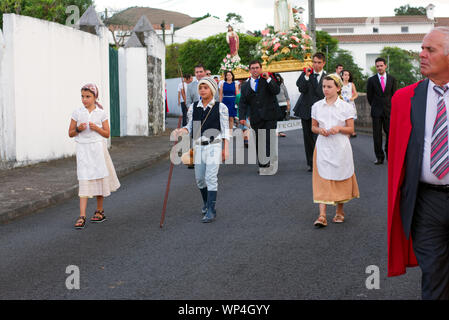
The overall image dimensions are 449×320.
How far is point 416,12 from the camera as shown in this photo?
10625 centimetres

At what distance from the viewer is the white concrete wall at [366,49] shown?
83.2 m

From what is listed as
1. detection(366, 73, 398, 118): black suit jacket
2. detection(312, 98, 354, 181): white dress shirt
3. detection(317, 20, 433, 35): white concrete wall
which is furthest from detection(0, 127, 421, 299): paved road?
detection(317, 20, 433, 35): white concrete wall

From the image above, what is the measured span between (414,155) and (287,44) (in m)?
24.0

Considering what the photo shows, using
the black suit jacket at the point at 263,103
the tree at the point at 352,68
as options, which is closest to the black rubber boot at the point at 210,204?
the black suit jacket at the point at 263,103

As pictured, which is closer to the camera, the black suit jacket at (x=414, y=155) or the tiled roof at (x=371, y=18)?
the black suit jacket at (x=414, y=155)

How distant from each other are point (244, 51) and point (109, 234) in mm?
50543

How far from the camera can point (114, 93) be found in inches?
794

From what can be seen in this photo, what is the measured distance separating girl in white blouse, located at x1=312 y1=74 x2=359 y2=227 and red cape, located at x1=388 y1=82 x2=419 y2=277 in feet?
11.7

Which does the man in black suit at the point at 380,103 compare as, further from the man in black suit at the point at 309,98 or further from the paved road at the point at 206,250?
the paved road at the point at 206,250

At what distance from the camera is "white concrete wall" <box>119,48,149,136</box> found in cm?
2108

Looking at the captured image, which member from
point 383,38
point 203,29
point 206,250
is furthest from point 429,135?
point 203,29

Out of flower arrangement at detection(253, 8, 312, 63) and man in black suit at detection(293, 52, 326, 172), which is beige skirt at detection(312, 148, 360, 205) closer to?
man in black suit at detection(293, 52, 326, 172)

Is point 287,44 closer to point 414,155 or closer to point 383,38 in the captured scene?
point 414,155
